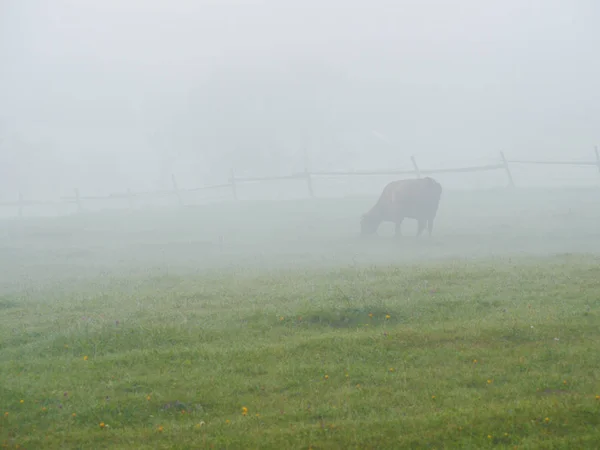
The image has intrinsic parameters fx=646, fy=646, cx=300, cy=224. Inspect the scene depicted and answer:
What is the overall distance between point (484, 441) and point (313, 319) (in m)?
4.37

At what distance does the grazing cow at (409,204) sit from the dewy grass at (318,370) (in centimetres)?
1470

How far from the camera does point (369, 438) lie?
18.1 ft

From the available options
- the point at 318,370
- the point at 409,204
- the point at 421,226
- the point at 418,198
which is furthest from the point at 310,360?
the point at 409,204

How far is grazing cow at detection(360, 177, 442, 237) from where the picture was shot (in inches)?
1043

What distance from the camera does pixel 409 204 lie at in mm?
26906

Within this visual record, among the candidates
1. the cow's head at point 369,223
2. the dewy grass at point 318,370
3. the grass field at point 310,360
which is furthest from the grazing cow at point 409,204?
the dewy grass at point 318,370

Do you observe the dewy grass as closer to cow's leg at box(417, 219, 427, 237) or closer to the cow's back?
cow's leg at box(417, 219, 427, 237)

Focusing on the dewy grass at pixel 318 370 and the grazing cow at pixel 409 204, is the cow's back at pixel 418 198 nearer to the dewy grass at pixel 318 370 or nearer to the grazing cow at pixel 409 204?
the grazing cow at pixel 409 204

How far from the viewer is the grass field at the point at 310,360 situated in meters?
5.74

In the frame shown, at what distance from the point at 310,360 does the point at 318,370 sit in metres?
0.36

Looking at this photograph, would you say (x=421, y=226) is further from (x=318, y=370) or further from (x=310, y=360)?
(x=318, y=370)

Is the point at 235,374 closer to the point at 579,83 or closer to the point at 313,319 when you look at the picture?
the point at 313,319

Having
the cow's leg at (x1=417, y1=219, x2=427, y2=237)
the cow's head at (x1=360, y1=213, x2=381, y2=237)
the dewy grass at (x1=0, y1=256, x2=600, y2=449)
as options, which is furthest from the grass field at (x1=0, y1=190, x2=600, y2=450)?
the cow's head at (x1=360, y1=213, x2=381, y2=237)

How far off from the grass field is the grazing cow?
985cm
